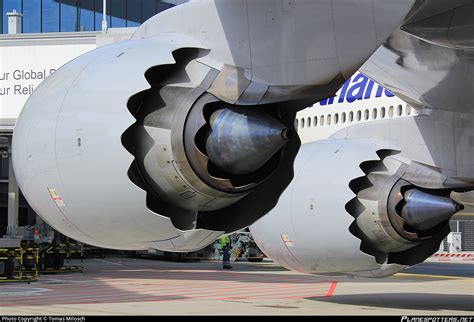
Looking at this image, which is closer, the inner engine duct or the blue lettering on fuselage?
the inner engine duct

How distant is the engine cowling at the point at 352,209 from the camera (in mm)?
11609

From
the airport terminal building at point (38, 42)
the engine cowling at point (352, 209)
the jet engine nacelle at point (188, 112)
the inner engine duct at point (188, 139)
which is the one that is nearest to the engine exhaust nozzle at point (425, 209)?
the engine cowling at point (352, 209)

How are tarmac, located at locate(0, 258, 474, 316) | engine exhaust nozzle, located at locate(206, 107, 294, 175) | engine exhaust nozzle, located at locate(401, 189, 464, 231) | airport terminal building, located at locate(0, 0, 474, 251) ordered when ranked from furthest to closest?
airport terminal building, located at locate(0, 0, 474, 251) → tarmac, located at locate(0, 258, 474, 316) → engine exhaust nozzle, located at locate(401, 189, 464, 231) → engine exhaust nozzle, located at locate(206, 107, 294, 175)

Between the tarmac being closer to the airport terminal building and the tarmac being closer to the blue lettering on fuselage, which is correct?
the blue lettering on fuselage

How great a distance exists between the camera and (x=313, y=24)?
6.97m

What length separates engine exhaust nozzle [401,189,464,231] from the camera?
463 inches

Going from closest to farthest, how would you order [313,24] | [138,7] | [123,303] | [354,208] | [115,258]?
[313,24] → [354,208] → [123,303] → [115,258] → [138,7]

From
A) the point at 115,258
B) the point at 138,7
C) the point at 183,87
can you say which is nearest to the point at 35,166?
the point at 183,87

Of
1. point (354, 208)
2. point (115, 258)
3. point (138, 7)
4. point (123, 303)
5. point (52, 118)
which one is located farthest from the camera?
point (138, 7)

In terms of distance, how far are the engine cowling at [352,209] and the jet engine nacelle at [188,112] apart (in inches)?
158

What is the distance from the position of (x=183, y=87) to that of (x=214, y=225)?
1267 mm

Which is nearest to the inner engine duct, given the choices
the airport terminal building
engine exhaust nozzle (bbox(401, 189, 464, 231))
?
engine exhaust nozzle (bbox(401, 189, 464, 231))

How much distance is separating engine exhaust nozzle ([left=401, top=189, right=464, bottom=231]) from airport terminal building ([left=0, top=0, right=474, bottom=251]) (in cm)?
1740

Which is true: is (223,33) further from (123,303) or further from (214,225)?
(123,303)
